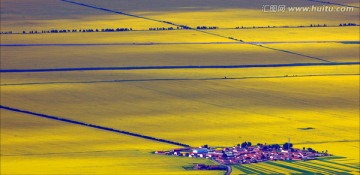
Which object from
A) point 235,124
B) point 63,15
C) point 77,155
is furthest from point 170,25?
point 77,155

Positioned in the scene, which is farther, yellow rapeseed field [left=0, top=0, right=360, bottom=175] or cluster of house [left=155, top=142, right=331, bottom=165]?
cluster of house [left=155, top=142, right=331, bottom=165]

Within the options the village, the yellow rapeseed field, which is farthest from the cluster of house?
the yellow rapeseed field

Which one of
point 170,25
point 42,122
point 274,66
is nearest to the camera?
point 42,122

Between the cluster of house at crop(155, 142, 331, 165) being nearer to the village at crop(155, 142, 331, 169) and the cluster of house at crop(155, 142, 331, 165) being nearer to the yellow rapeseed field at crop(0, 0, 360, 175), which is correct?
the village at crop(155, 142, 331, 169)

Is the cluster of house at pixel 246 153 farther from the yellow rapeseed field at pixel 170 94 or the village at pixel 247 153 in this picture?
the yellow rapeseed field at pixel 170 94

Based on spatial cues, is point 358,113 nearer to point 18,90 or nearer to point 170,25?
point 18,90

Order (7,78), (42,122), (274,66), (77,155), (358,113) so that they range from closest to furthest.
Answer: (77,155) < (42,122) < (358,113) < (7,78) < (274,66)

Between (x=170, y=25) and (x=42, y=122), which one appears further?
(x=170, y=25)

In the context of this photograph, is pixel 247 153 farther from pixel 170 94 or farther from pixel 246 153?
pixel 170 94
